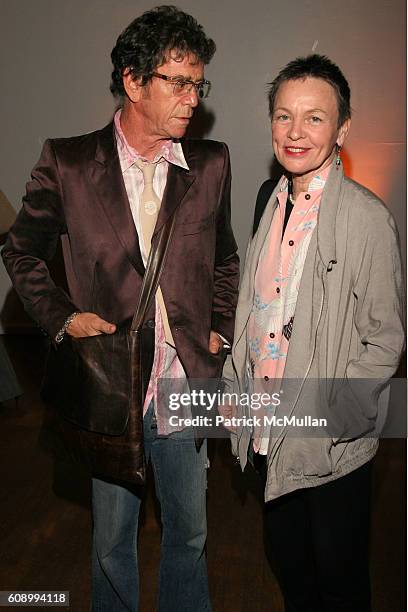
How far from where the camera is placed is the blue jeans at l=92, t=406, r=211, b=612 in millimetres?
2543

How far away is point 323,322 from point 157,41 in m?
0.89

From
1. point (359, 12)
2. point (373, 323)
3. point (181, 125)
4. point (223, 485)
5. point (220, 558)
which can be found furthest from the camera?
point (359, 12)

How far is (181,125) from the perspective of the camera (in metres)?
2.38

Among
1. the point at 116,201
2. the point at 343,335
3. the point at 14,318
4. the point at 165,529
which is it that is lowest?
the point at 165,529

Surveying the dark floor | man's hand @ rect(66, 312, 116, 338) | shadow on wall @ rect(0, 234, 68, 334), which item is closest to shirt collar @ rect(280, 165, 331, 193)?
man's hand @ rect(66, 312, 116, 338)

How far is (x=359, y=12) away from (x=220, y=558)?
Answer: 3983 mm

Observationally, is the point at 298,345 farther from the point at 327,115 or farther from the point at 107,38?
the point at 107,38

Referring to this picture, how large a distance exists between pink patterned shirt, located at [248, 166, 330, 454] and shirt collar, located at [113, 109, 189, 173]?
1.04ft

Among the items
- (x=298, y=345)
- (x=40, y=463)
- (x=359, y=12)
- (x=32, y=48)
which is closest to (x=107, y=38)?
(x=32, y=48)

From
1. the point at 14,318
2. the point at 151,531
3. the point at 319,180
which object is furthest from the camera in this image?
the point at 14,318

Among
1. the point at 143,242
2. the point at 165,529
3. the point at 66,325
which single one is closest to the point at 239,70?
the point at 143,242

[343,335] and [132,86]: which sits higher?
[132,86]

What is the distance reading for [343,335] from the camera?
224 cm

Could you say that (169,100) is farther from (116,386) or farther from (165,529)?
(165,529)
